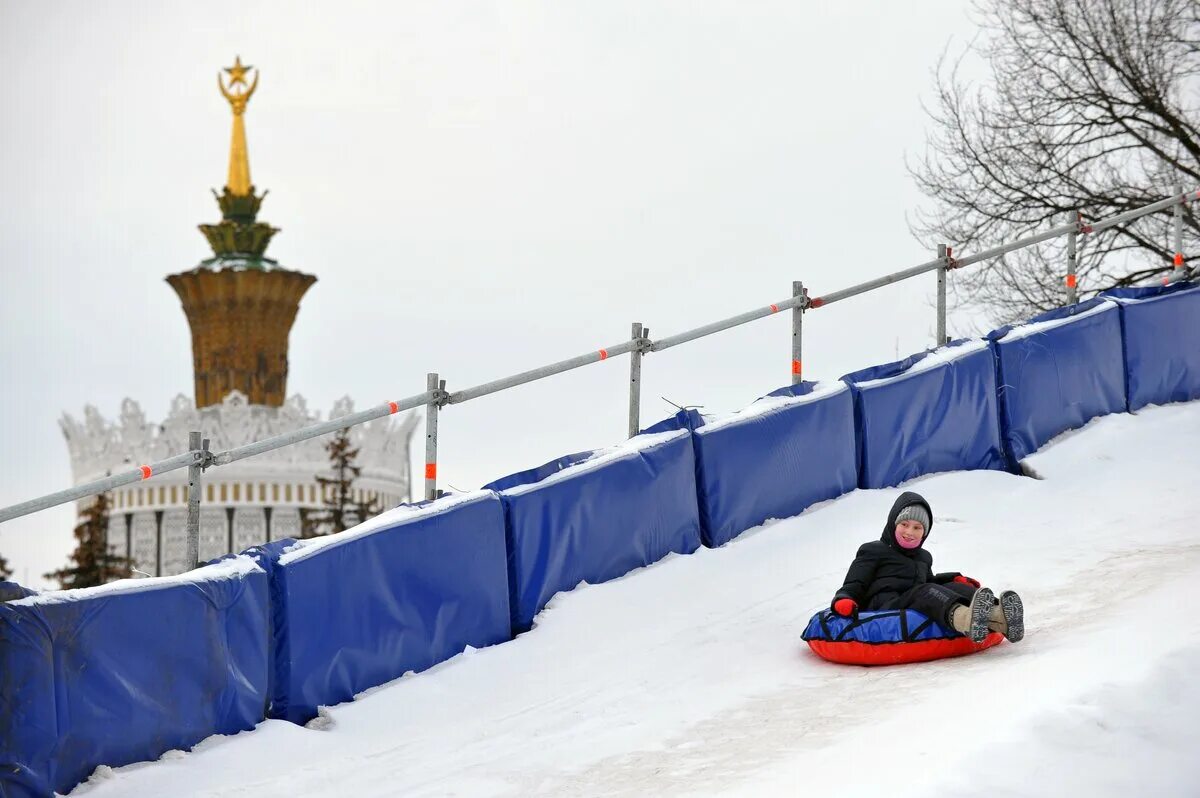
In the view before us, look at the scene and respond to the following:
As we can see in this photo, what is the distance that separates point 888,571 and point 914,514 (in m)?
0.36

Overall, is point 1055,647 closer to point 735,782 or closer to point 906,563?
point 906,563

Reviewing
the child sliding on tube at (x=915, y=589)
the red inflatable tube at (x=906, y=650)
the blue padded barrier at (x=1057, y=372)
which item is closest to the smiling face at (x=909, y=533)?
the child sliding on tube at (x=915, y=589)

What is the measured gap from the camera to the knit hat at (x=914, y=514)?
9039mm

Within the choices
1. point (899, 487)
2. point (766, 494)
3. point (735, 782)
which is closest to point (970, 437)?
point (899, 487)

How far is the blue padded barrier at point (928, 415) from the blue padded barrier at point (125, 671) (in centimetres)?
617

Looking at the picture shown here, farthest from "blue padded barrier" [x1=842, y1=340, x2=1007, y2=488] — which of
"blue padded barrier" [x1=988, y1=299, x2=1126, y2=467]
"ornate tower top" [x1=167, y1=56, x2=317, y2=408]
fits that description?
"ornate tower top" [x1=167, y1=56, x2=317, y2=408]

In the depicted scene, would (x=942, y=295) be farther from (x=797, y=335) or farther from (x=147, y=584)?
(x=147, y=584)

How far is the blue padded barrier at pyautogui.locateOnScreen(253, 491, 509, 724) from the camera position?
873 centimetres

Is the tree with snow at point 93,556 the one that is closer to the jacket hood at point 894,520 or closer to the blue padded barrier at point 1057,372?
the blue padded barrier at point 1057,372

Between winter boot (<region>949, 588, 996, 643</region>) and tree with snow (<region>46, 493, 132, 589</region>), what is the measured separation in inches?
1427

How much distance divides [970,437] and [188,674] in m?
8.10

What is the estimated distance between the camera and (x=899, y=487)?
13.3 meters

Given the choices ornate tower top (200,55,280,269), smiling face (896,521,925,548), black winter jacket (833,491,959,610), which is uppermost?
ornate tower top (200,55,280,269)

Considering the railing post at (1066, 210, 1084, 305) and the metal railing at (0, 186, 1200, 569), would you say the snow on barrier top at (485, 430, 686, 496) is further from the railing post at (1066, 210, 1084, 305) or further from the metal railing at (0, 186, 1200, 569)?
the railing post at (1066, 210, 1084, 305)
